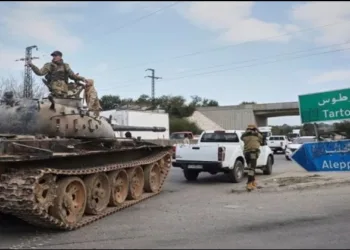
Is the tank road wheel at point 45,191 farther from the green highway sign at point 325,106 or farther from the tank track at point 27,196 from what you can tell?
the green highway sign at point 325,106

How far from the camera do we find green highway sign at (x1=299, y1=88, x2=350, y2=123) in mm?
12000

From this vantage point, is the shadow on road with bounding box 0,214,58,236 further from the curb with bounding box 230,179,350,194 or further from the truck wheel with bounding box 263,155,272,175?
the truck wheel with bounding box 263,155,272,175

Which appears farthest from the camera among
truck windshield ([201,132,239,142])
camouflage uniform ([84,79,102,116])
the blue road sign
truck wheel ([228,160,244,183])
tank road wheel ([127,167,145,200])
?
truck windshield ([201,132,239,142])

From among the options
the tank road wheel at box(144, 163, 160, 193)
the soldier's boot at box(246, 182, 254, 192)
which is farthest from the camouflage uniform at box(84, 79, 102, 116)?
the soldier's boot at box(246, 182, 254, 192)

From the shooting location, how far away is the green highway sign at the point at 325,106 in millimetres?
12000

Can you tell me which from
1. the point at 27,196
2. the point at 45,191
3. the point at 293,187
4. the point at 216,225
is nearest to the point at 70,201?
the point at 45,191

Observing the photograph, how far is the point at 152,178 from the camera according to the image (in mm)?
12883

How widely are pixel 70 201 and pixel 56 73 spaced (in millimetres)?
3205

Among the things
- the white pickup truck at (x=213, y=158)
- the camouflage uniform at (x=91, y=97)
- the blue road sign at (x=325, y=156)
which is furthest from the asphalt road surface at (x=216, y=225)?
the white pickup truck at (x=213, y=158)

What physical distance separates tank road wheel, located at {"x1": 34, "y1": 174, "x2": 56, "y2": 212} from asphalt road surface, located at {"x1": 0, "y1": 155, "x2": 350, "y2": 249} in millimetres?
529

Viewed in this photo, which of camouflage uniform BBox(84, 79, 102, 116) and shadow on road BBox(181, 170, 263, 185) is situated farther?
shadow on road BBox(181, 170, 263, 185)

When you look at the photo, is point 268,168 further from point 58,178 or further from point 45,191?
point 45,191

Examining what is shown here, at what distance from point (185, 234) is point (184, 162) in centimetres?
769

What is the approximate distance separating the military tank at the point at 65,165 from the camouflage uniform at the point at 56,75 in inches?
10.2
